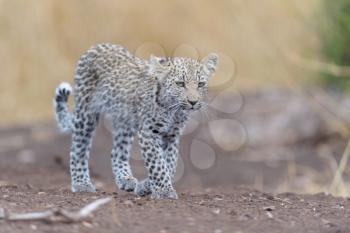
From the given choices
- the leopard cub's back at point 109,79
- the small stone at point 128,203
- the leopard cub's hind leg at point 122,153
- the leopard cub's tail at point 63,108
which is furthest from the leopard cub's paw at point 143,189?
the leopard cub's tail at point 63,108

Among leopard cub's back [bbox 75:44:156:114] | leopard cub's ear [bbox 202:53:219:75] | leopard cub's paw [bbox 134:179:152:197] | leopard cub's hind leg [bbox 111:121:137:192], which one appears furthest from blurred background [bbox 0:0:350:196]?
leopard cub's ear [bbox 202:53:219:75]

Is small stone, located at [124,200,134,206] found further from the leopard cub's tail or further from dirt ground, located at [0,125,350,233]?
the leopard cub's tail

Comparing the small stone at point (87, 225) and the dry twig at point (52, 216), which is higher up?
the dry twig at point (52, 216)

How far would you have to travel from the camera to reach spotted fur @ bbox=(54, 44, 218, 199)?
7.98 metres

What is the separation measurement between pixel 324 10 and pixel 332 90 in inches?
49.7

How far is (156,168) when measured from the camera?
806 cm

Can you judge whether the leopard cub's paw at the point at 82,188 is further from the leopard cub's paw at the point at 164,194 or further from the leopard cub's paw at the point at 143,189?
the leopard cub's paw at the point at 164,194

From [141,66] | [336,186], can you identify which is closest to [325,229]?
[141,66]

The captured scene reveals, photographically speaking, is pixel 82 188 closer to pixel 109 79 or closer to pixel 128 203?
pixel 109 79

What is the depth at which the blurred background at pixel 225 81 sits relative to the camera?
13609mm

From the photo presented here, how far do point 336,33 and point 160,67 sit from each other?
22.4 ft

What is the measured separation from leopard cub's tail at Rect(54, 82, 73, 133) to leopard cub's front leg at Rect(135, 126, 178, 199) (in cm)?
134

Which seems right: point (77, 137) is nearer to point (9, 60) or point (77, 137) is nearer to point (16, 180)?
point (16, 180)

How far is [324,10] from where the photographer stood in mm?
14445
